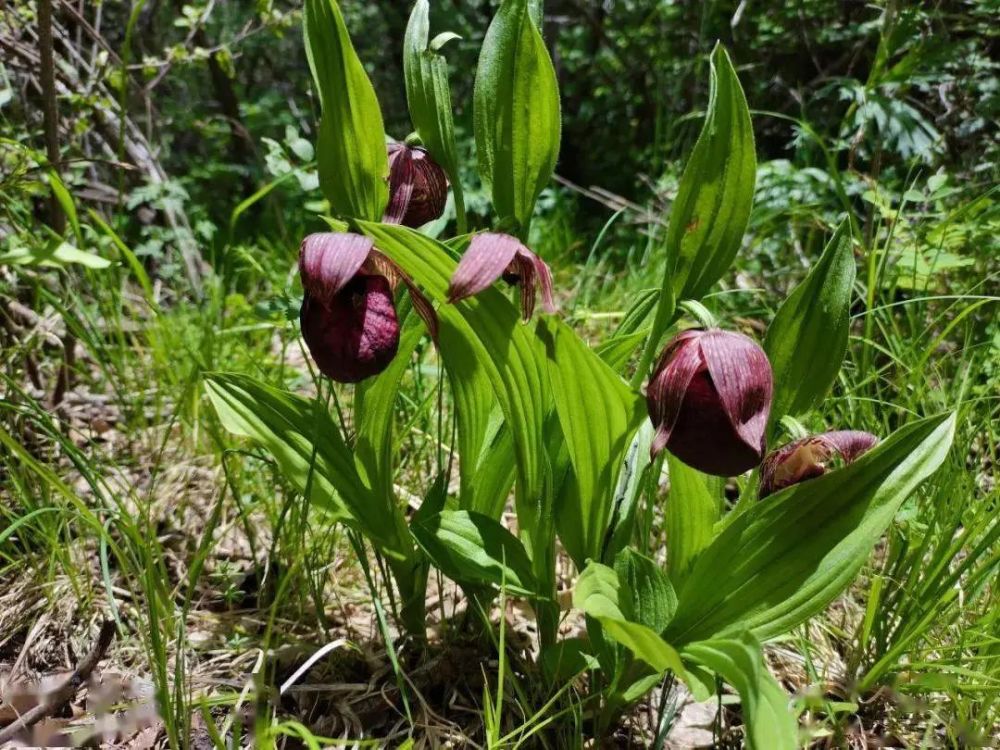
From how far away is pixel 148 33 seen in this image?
3371mm

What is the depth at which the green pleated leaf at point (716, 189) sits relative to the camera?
2.66ft

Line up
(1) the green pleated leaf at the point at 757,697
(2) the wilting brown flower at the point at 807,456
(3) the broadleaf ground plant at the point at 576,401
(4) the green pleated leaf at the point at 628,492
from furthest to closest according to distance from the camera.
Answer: (4) the green pleated leaf at the point at 628,492, (2) the wilting brown flower at the point at 807,456, (3) the broadleaf ground plant at the point at 576,401, (1) the green pleated leaf at the point at 757,697

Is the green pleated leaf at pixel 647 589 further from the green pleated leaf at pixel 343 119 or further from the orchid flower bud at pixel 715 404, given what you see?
the green pleated leaf at pixel 343 119

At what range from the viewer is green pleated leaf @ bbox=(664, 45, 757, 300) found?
0.81m

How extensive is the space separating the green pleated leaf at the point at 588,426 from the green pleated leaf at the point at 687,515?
76 mm

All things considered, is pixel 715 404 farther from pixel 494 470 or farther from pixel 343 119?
pixel 343 119

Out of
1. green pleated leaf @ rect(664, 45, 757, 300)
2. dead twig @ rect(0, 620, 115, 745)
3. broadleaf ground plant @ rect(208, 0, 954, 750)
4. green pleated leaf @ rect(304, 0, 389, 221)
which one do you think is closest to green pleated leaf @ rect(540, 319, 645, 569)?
broadleaf ground plant @ rect(208, 0, 954, 750)

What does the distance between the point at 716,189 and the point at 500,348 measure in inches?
11.8

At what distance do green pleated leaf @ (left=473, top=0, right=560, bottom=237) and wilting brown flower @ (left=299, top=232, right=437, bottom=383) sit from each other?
0.55 feet

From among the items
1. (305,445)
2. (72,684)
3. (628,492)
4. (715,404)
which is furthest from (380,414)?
(72,684)

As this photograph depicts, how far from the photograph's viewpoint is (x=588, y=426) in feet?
2.87

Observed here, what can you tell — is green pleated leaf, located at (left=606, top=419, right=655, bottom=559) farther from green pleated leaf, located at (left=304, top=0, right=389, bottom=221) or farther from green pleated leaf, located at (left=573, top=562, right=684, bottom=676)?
green pleated leaf, located at (left=304, top=0, right=389, bottom=221)

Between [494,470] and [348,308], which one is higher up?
[348,308]

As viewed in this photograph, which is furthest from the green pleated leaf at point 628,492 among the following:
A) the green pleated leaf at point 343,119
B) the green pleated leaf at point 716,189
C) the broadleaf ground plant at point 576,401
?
the green pleated leaf at point 343,119
